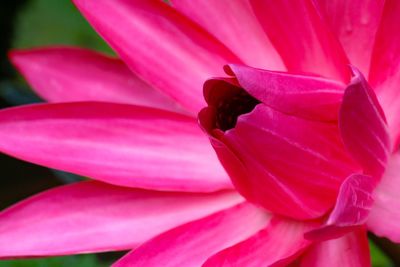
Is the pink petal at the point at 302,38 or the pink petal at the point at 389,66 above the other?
the pink petal at the point at 302,38

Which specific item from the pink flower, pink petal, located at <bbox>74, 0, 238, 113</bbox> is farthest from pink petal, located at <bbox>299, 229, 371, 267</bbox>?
pink petal, located at <bbox>74, 0, 238, 113</bbox>

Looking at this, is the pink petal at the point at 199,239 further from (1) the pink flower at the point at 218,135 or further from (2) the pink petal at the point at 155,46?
(2) the pink petal at the point at 155,46

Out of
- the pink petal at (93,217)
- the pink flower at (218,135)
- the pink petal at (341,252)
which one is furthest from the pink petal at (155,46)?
the pink petal at (341,252)

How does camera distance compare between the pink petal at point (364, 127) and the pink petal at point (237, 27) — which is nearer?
the pink petal at point (364, 127)

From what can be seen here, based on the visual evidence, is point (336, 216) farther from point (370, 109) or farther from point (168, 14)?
point (168, 14)

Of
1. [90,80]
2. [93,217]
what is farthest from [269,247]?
[90,80]

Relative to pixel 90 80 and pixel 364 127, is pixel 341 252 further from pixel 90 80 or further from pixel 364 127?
pixel 90 80
